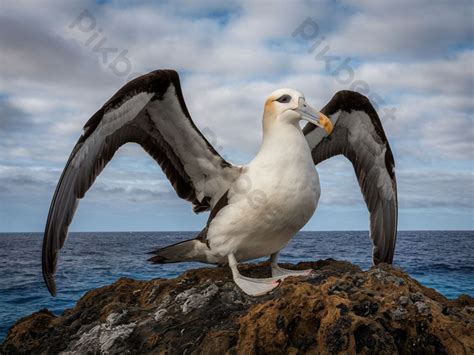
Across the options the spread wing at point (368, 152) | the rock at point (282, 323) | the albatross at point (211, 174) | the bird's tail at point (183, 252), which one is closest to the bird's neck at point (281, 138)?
the albatross at point (211, 174)

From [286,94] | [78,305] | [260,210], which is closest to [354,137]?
[286,94]

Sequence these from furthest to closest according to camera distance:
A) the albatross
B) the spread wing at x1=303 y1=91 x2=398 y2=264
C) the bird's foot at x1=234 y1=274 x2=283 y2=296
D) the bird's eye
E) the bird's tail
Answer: the spread wing at x1=303 y1=91 x2=398 y2=264, the bird's tail, the bird's eye, the albatross, the bird's foot at x1=234 y1=274 x2=283 y2=296

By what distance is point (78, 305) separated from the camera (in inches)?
287

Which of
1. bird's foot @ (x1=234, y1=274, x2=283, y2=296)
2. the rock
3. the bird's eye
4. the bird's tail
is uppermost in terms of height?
the bird's eye

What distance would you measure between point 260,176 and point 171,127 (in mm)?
1711

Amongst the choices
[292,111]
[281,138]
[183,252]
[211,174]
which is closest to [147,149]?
[211,174]

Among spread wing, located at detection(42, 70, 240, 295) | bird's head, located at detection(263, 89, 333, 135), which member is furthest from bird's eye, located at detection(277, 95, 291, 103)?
spread wing, located at detection(42, 70, 240, 295)

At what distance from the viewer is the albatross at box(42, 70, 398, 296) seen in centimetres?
706

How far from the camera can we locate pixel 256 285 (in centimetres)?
651

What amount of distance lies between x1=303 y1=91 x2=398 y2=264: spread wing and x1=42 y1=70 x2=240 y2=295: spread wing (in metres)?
2.39

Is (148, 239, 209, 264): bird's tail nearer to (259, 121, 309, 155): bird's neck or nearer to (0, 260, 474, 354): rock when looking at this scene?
(0, 260, 474, 354): rock

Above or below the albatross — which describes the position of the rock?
below

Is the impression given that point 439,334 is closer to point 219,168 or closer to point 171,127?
point 219,168

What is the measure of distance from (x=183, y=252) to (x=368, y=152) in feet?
12.8
